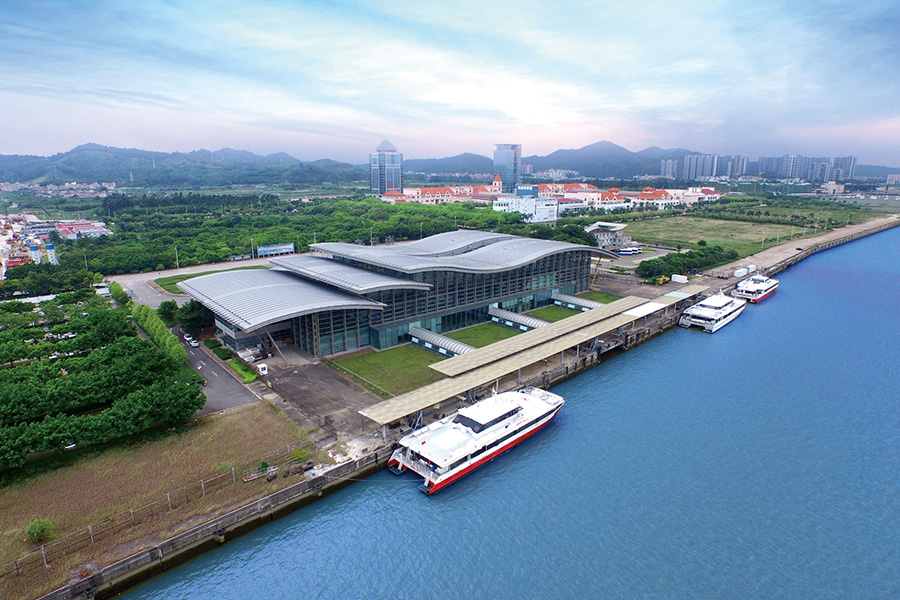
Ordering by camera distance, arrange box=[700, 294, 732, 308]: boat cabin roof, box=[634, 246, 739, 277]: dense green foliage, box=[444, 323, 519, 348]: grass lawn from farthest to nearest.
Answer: box=[634, 246, 739, 277]: dense green foliage → box=[700, 294, 732, 308]: boat cabin roof → box=[444, 323, 519, 348]: grass lawn

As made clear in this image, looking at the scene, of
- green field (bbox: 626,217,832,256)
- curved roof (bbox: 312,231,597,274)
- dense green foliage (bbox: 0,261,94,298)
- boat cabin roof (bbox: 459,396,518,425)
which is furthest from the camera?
green field (bbox: 626,217,832,256)

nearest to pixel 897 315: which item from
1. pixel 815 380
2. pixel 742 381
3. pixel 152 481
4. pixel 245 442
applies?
pixel 815 380

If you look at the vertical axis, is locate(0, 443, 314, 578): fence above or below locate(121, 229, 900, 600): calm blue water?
above

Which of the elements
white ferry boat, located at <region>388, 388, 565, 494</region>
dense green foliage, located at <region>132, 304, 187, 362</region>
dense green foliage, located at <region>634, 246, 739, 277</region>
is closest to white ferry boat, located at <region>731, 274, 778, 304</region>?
dense green foliage, located at <region>634, 246, 739, 277</region>

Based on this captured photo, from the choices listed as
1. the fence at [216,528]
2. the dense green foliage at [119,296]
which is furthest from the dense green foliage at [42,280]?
the fence at [216,528]

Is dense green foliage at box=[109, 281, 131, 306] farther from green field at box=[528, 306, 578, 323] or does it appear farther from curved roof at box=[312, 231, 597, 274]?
green field at box=[528, 306, 578, 323]

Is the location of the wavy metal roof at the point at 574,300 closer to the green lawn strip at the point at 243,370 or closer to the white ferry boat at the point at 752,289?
the white ferry boat at the point at 752,289

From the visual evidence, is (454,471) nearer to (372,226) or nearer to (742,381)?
(742,381)
